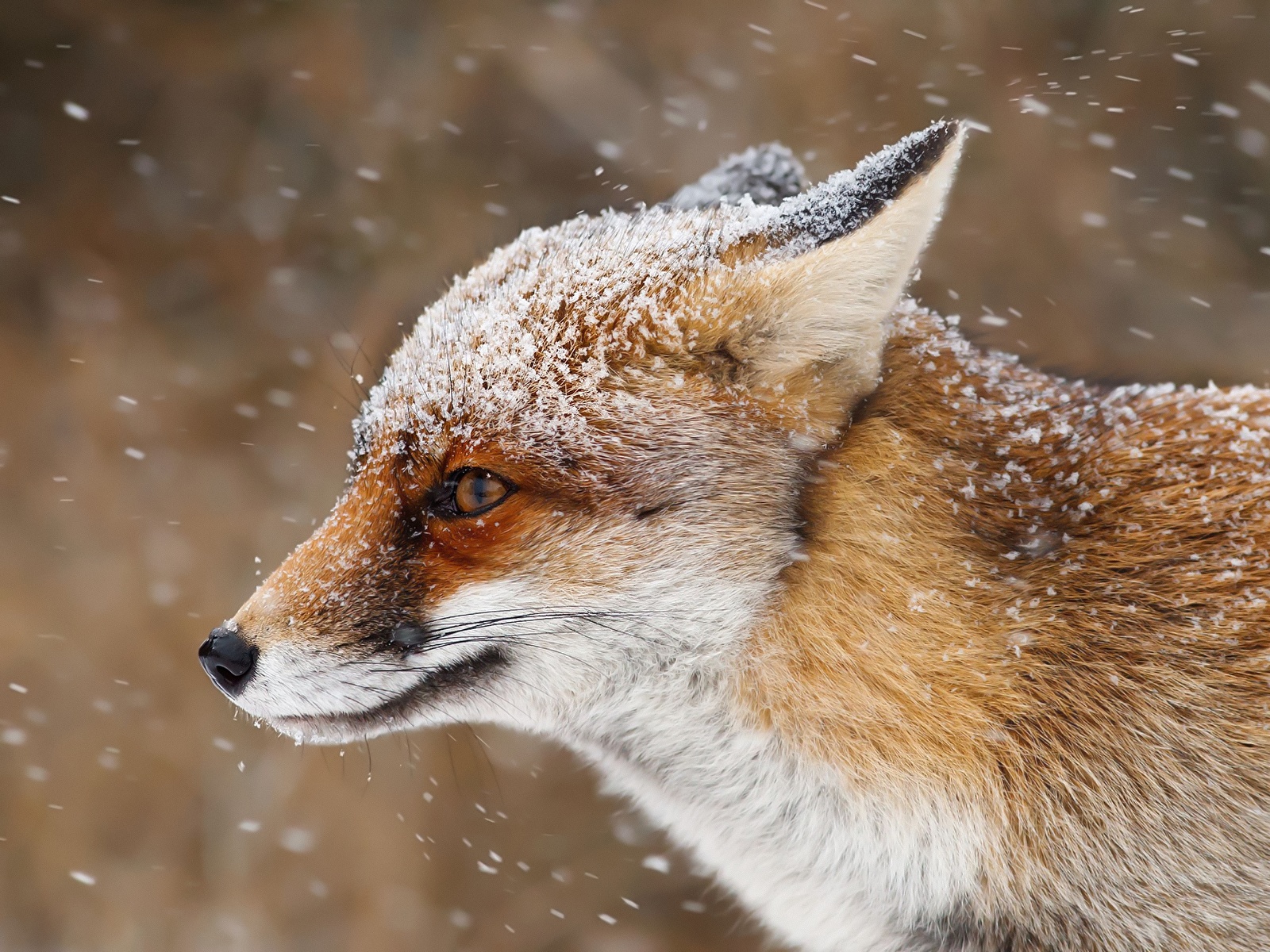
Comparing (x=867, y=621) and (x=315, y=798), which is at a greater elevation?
(x=867, y=621)

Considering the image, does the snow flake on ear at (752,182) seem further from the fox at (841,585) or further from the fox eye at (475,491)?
the fox eye at (475,491)

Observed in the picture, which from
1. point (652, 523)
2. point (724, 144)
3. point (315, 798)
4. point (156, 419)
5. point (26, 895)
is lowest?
point (26, 895)

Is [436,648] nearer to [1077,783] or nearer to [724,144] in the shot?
[1077,783]

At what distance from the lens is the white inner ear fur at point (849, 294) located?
1.73 m

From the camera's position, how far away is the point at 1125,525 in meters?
1.85

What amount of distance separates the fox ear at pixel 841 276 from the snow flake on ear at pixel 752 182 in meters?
0.54

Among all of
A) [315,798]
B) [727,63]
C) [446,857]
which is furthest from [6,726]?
[727,63]

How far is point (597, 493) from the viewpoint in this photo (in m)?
1.88

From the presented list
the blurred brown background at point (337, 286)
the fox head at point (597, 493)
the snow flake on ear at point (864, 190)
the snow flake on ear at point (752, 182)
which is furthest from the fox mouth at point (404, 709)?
the blurred brown background at point (337, 286)

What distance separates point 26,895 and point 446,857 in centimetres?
245

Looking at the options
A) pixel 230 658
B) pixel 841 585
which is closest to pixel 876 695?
pixel 841 585

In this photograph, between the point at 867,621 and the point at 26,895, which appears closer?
the point at 867,621

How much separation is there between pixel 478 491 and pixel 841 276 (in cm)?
85

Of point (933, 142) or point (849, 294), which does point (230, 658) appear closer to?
point (849, 294)
